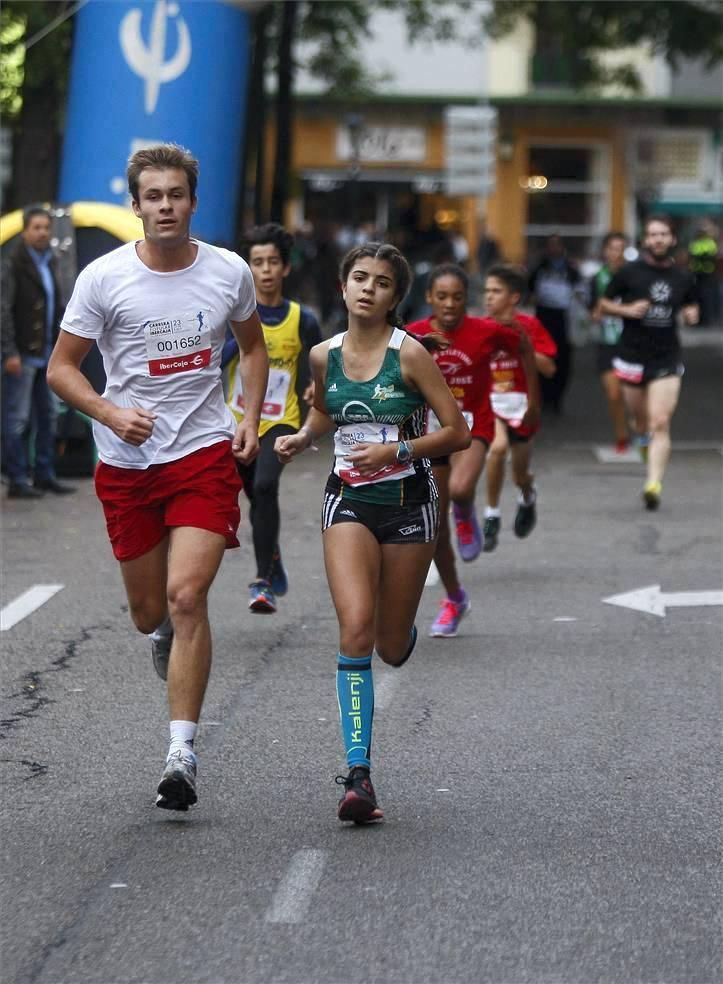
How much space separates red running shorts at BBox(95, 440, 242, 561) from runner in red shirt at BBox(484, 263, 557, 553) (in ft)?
15.5

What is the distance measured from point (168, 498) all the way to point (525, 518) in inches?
248

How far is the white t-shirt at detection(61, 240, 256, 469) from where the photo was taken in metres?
6.00

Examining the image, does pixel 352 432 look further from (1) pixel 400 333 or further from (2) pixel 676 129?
(2) pixel 676 129

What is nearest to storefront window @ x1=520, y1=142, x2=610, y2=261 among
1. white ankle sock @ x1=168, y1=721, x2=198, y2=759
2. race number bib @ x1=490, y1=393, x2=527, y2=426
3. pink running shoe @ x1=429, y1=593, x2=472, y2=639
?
race number bib @ x1=490, y1=393, x2=527, y2=426

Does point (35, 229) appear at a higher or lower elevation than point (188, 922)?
higher

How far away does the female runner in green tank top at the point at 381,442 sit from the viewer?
6043 millimetres

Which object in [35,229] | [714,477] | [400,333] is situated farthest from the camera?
[714,477]

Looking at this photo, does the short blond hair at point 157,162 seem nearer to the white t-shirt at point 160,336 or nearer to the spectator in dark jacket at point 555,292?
the white t-shirt at point 160,336

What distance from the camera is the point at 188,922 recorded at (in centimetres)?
485

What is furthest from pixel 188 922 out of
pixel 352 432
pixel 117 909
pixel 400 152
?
pixel 400 152

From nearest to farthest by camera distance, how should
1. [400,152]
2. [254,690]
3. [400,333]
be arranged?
[400,333] < [254,690] < [400,152]

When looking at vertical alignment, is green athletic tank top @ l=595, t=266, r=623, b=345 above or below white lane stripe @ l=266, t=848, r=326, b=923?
above

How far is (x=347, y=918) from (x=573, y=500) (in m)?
10.3

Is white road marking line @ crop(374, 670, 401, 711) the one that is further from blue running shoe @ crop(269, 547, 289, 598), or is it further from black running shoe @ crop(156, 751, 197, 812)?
black running shoe @ crop(156, 751, 197, 812)
